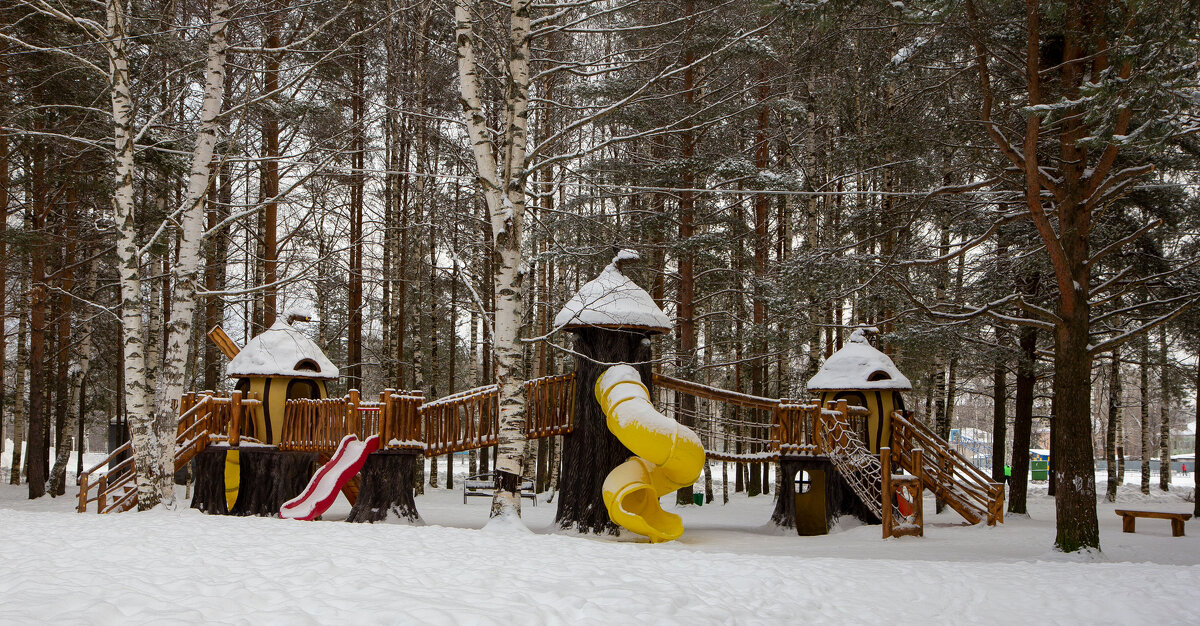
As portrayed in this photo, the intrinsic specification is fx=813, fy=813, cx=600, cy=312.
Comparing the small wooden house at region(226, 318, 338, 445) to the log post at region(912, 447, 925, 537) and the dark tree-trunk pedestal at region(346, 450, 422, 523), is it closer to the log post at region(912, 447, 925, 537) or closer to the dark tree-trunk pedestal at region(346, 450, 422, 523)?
the dark tree-trunk pedestal at region(346, 450, 422, 523)

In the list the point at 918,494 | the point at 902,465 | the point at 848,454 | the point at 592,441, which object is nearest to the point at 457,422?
the point at 592,441

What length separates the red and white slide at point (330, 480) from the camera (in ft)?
40.6

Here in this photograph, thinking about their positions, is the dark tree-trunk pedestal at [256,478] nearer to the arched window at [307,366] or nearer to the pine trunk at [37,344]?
the arched window at [307,366]

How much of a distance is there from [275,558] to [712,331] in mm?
22366

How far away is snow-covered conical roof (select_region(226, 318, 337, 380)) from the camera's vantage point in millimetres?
14242

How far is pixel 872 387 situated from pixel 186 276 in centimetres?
1083

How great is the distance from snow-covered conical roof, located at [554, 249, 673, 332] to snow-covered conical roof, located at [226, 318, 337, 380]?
209 inches

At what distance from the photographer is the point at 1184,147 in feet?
41.3

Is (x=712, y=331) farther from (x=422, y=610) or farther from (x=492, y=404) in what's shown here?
(x=422, y=610)

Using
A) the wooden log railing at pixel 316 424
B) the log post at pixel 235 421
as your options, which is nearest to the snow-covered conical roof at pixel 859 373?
the wooden log railing at pixel 316 424

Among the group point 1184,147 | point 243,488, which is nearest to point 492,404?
point 243,488

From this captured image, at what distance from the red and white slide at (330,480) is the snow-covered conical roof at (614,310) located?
3.80 m

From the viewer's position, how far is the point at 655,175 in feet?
58.5

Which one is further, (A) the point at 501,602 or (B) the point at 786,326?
(B) the point at 786,326
